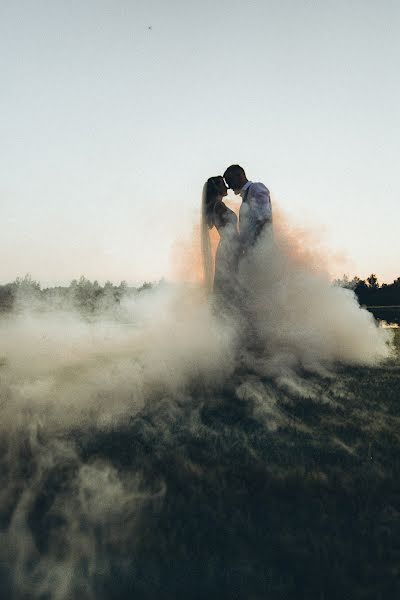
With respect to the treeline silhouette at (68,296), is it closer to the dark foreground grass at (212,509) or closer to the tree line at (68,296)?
the tree line at (68,296)

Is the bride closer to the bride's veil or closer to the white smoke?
the bride's veil

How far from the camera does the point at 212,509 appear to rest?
164 centimetres

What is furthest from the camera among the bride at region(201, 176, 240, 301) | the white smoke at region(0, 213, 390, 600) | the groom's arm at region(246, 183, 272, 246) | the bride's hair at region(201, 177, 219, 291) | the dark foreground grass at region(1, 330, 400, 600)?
the bride's hair at region(201, 177, 219, 291)

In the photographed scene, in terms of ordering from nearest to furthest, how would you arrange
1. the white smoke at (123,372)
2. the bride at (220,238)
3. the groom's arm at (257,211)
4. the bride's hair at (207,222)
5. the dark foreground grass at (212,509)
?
the dark foreground grass at (212,509)
the white smoke at (123,372)
the groom's arm at (257,211)
the bride at (220,238)
the bride's hair at (207,222)

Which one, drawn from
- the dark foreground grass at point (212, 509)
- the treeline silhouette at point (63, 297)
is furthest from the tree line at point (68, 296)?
the dark foreground grass at point (212, 509)

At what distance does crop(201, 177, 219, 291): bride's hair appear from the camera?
5949 mm

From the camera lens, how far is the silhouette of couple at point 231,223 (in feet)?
18.7

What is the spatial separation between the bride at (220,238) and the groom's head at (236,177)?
0.16 metres

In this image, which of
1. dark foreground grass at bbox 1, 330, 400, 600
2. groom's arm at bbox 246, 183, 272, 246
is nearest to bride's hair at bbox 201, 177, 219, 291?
groom's arm at bbox 246, 183, 272, 246

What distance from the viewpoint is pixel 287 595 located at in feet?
3.83

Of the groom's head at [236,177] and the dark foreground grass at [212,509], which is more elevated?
the groom's head at [236,177]

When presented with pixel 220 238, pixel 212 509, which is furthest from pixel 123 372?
pixel 220 238

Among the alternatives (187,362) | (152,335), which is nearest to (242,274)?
(152,335)

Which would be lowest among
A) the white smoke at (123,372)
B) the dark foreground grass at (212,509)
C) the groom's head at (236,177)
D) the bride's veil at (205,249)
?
the dark foreground grass at (212,509)
